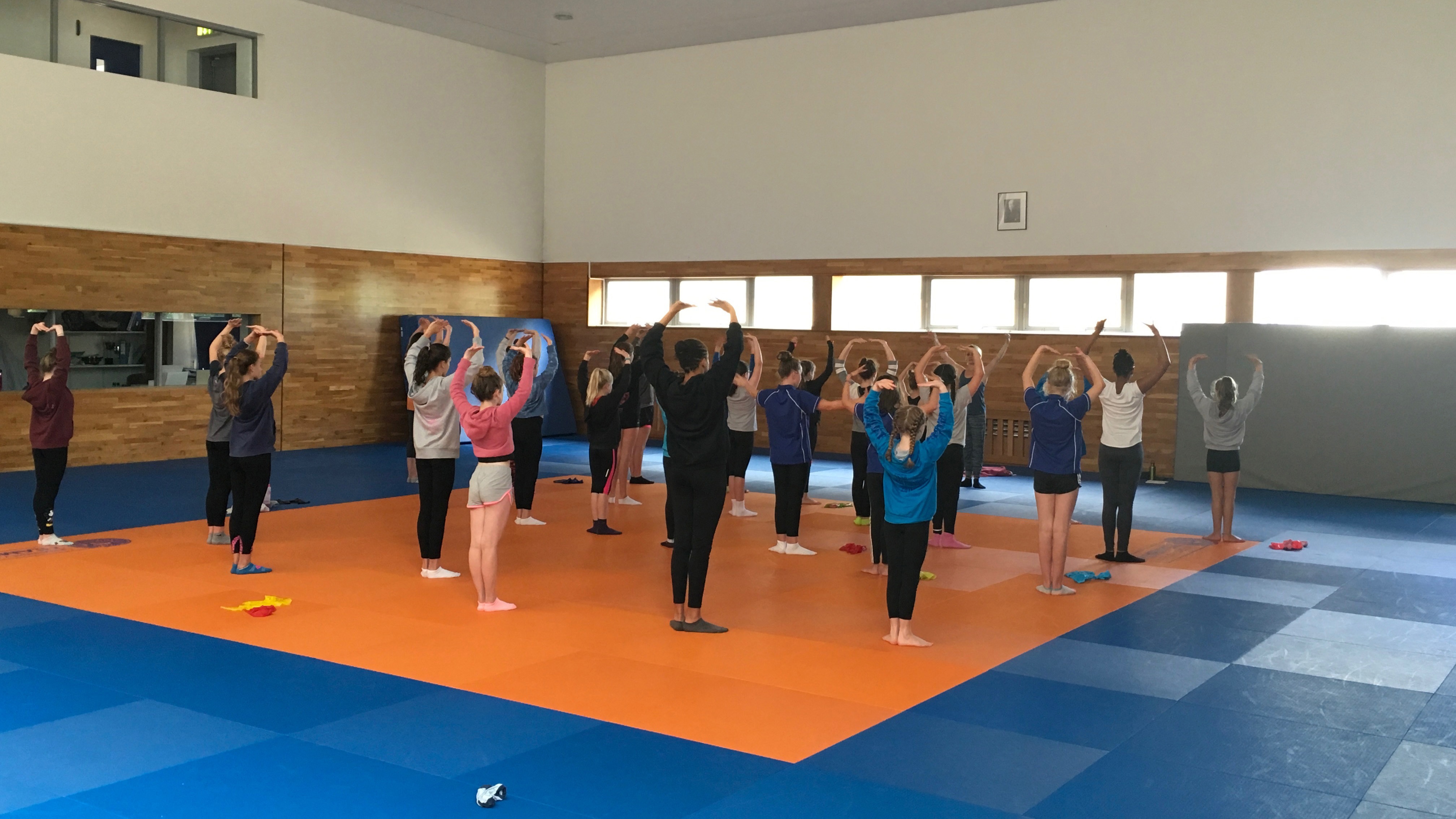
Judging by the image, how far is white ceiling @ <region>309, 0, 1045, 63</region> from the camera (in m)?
18.1

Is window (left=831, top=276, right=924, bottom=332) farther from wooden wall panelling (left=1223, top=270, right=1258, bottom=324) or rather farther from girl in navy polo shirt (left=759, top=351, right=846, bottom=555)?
girl in navy polo shirt (left=759, top=351, right=846, bottom=555)

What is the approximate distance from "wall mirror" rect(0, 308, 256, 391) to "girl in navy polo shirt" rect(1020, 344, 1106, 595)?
12.9 metres

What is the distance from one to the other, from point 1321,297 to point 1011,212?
468 cm

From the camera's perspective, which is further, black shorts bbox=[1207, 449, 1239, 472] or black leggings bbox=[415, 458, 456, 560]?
black shorts bbox=[1207, 449, 1239, 472]

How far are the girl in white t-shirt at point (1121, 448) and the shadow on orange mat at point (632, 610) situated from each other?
0.37 metres

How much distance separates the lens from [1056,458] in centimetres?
893

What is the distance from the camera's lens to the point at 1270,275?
16.4 meters

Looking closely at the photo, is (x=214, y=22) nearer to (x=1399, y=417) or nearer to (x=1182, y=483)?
(x=1182, y=483)

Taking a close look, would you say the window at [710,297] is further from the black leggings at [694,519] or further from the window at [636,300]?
the black leggings at [694,519]

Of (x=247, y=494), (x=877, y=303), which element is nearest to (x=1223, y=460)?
(x=877, y=303)

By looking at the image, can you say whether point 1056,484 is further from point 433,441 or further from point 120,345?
point 120,345

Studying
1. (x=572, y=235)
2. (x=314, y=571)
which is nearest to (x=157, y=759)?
(x=314, y=571)

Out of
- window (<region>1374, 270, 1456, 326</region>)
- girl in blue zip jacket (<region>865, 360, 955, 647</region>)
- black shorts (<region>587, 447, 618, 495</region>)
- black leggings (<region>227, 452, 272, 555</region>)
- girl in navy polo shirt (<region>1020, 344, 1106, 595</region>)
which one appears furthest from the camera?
window (<region>1374, 270, 1456, 326</region>)

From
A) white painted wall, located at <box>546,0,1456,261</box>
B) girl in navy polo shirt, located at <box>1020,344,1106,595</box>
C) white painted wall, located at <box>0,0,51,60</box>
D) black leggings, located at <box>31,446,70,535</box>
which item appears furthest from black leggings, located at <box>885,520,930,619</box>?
white painted wall, located at <box>0,0,51,60</box>
